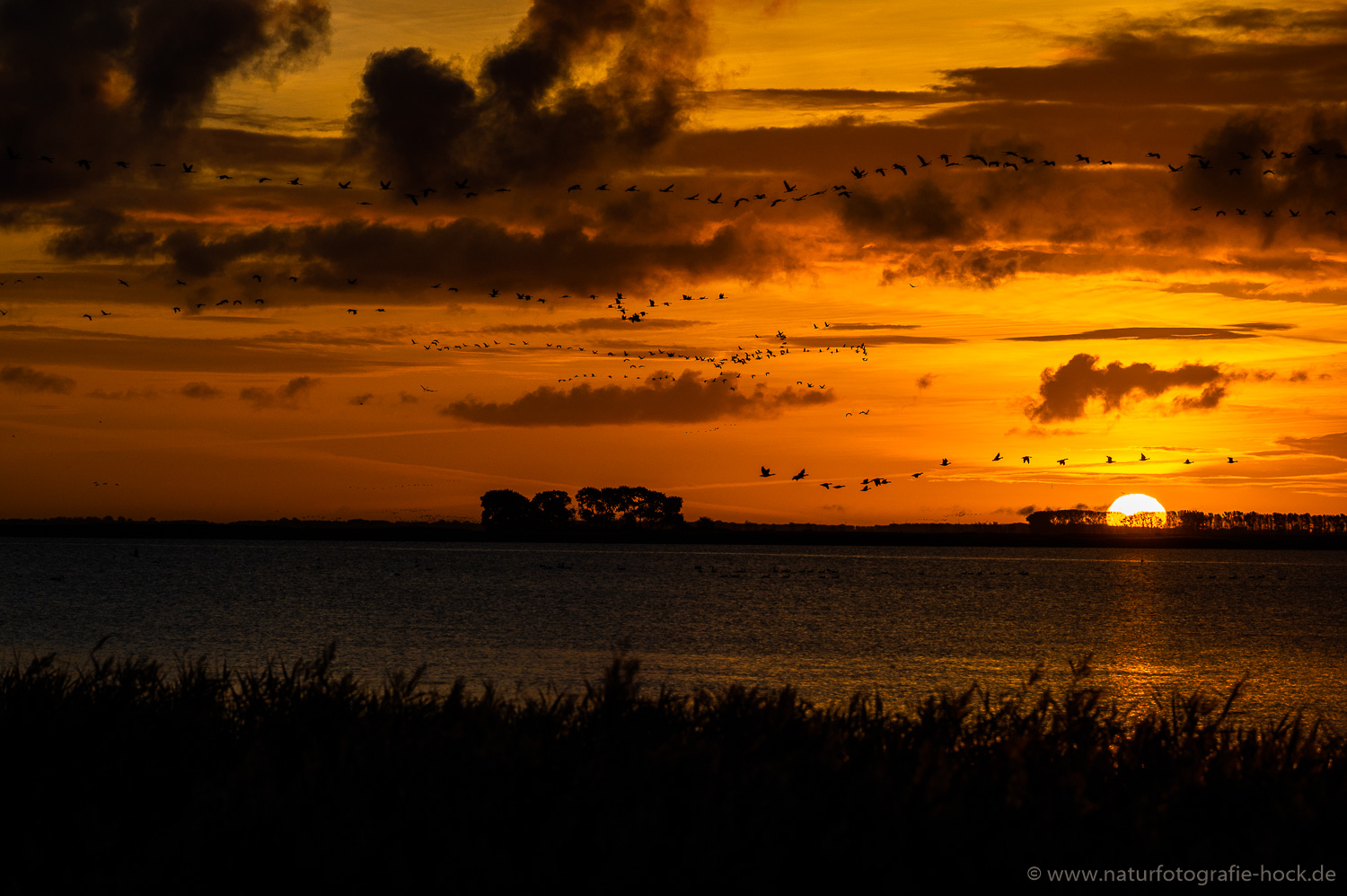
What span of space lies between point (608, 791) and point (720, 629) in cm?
6573

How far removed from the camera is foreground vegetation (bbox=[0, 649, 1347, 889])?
37.3ft

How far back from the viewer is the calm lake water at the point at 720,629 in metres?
52.8

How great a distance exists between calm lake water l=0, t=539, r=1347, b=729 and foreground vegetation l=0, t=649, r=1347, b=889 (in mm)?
12864

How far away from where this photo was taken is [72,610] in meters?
88.2

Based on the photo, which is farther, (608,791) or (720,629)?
(720,629)

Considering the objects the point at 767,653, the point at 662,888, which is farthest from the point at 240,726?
the point at 767,653

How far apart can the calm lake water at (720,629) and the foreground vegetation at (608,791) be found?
12864mm

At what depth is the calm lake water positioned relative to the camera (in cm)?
5275

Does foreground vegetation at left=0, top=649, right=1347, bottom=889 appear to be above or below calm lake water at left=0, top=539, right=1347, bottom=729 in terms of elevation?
above

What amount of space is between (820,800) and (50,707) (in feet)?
33.5

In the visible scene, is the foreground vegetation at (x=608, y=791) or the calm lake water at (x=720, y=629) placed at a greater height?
the foreground vegetation at (x=608, y=791)

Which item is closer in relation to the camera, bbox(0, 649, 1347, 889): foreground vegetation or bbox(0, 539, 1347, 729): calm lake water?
bbox(0, 649, 1347, 889): foreground vegetation

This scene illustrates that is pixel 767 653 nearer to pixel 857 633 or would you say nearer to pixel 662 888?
A: pixel 857 633

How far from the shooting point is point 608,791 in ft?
41.8
